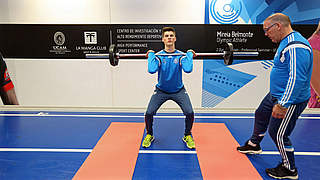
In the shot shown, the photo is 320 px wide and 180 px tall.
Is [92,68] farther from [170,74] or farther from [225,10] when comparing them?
[225,10]

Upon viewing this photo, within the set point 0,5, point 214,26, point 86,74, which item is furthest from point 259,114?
point 0,5

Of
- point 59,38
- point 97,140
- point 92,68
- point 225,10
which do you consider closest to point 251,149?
point 97,140

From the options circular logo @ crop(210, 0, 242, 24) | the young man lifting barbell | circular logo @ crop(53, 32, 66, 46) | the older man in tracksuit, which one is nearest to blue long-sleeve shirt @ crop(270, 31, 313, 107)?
the older man in tracksuit

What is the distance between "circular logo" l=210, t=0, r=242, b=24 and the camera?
3.81 metres

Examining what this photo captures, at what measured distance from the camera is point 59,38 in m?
3.99

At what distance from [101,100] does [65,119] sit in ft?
2.79

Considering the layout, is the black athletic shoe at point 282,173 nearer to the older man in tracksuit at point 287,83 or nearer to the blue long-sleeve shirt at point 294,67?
the older man in tracksuit at point 287,83

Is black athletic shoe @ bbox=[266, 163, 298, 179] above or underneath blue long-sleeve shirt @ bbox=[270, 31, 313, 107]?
underneath

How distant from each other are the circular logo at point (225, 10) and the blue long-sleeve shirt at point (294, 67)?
7.27ft

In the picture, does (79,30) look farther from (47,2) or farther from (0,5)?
(0,5)

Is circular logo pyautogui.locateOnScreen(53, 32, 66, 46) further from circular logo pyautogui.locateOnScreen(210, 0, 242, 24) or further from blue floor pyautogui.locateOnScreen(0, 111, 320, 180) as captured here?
circular logo pyautogui.locateOnScreen(210, 0, 242, 24)

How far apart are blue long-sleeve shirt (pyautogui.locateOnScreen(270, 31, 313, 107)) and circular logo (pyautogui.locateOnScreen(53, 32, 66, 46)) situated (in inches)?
141

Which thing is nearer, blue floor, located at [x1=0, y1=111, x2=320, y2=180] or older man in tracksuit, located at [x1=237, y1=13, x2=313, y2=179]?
older man in tracksuit, located at [x1=237, y1=13, x2=313, y2=179]

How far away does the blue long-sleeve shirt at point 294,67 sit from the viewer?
1629mm
